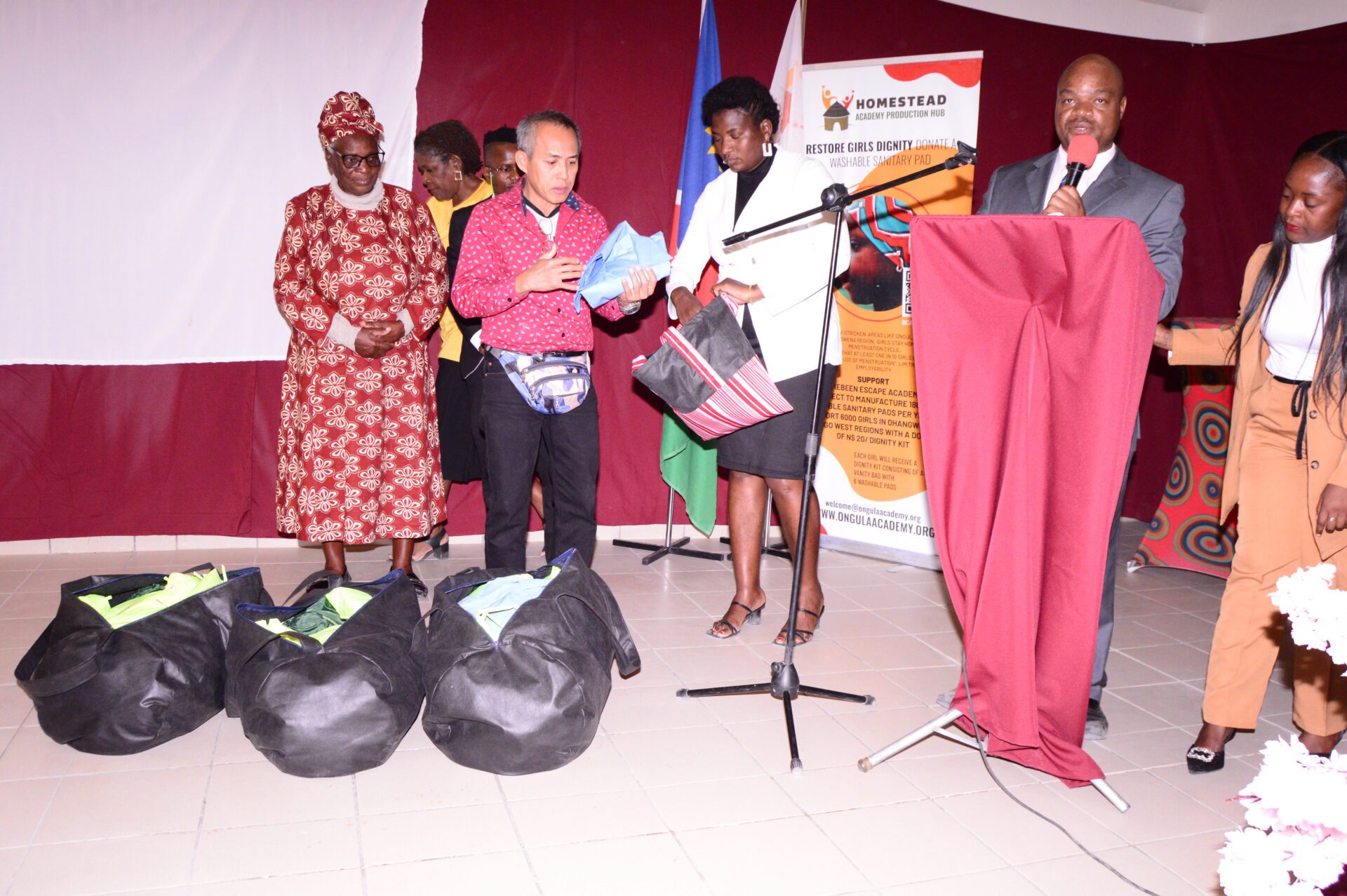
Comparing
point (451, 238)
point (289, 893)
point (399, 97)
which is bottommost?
point (289, 893)

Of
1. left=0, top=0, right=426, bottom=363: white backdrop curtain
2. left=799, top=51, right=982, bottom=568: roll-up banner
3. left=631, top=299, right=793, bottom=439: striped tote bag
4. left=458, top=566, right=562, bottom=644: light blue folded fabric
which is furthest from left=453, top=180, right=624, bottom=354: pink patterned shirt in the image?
left=799, top=51, right=982, bottom=568: roll-up banner

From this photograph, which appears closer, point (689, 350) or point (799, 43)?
point (689, 350)

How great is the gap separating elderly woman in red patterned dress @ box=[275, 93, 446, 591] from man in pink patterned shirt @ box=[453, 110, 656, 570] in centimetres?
41

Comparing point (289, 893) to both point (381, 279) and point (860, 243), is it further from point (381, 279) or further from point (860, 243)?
point (860, 243)

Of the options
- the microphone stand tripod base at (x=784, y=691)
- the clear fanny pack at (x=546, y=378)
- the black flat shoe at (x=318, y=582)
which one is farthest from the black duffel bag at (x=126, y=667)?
the microphone stand tripod base at (x=784, y=691)

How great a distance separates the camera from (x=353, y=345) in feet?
11.6

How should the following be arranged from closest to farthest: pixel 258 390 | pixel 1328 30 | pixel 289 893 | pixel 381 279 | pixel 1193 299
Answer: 1. pixel 289 893
2. pixel 381 279
3. pixel 258 390
4. pixel 1328 30
5. pixel 1193 299

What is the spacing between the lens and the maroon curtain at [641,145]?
4.32m

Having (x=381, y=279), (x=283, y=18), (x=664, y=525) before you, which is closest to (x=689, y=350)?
(x=381, y=279)

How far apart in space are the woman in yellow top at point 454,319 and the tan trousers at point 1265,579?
9.32ft

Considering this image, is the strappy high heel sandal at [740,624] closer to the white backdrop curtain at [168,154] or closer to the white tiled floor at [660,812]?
the white tiled floor at [660,812]

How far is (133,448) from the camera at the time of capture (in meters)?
4.35

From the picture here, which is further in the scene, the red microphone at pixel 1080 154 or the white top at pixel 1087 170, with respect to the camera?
the white top at pixel 1087 170

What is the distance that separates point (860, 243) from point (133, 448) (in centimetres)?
339
